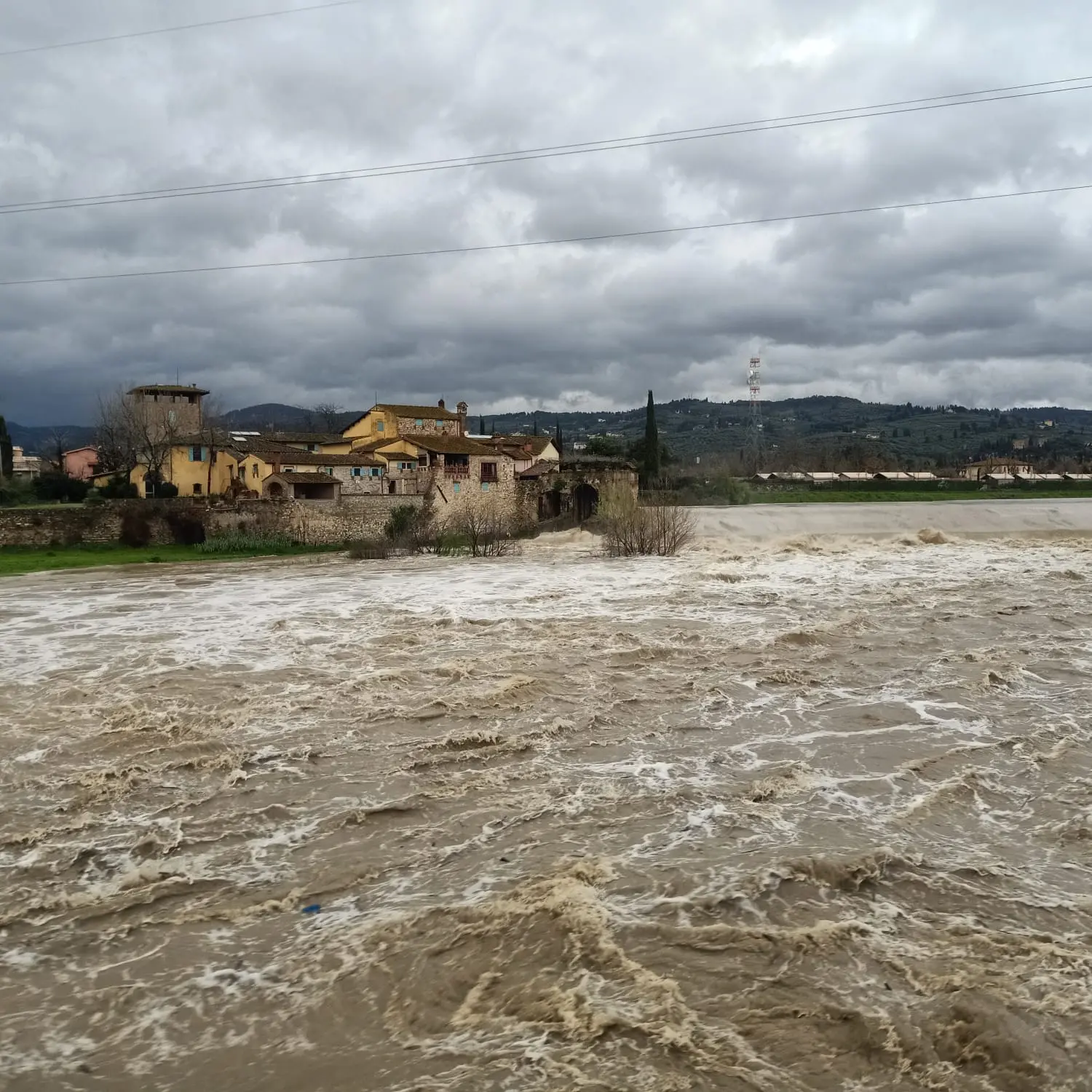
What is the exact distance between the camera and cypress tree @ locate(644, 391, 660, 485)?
58531 millimetres

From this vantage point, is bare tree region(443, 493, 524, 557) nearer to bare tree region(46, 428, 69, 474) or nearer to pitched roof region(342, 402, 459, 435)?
pitched roof region(342, 402, 459, 435)

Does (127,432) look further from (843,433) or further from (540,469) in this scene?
(843,433)

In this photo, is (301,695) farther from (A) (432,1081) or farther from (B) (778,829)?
(A) (432,1081)

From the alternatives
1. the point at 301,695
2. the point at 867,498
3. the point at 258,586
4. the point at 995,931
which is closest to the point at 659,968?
the point at 995,931

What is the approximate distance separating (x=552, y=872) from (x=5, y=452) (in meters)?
62.1

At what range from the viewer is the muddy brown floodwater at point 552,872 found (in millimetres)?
3754

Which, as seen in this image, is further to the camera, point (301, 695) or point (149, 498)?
point (149, 498)

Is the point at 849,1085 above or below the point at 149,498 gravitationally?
below

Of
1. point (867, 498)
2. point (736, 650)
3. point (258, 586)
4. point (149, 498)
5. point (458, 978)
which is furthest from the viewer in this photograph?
point (867, 498)

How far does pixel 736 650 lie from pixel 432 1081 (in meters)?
9.99

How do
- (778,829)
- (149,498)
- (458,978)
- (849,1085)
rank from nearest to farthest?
(849,1085), (458,978), (778,829), (149,498)

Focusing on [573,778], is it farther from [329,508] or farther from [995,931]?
[329,508]

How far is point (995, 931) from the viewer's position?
14.9 ft

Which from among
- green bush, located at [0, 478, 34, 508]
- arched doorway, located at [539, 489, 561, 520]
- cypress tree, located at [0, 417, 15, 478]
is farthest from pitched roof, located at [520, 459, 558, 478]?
cypress tree, located at [0, 417, 15, 478]
